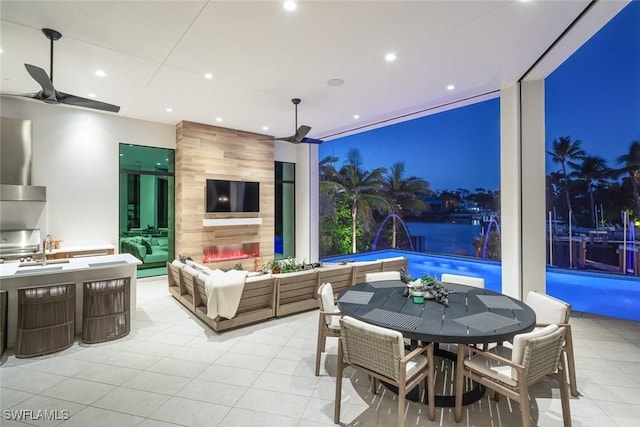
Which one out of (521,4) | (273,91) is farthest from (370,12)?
(273,91)

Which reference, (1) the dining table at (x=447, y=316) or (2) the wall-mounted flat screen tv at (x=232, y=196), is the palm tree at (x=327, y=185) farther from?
(1) the dining table at (x=447, y=316)

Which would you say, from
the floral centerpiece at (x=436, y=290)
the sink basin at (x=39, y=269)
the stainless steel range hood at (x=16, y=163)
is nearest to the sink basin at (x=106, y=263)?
the sink basin at (x=39, y=269)

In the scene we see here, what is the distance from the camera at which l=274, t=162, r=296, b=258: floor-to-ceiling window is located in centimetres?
887

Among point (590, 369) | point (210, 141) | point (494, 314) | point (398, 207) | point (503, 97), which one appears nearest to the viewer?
point (494, 314)

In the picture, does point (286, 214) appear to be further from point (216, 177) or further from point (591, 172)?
point (591, 172)

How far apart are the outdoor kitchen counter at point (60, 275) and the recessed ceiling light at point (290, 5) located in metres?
3.66

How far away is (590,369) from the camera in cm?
293

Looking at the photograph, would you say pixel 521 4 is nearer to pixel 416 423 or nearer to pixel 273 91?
pixel 273 91

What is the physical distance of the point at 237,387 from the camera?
A: 2.64 metres

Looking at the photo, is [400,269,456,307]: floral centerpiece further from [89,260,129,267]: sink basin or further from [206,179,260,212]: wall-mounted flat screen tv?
[206,179,260,212]: wall-mounted flat screen tv

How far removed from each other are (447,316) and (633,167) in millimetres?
6589

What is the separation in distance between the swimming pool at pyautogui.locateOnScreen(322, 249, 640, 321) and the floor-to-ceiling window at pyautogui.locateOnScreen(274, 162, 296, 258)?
427cm

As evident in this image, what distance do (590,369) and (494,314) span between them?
152cm

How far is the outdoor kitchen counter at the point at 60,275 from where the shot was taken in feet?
10.9
